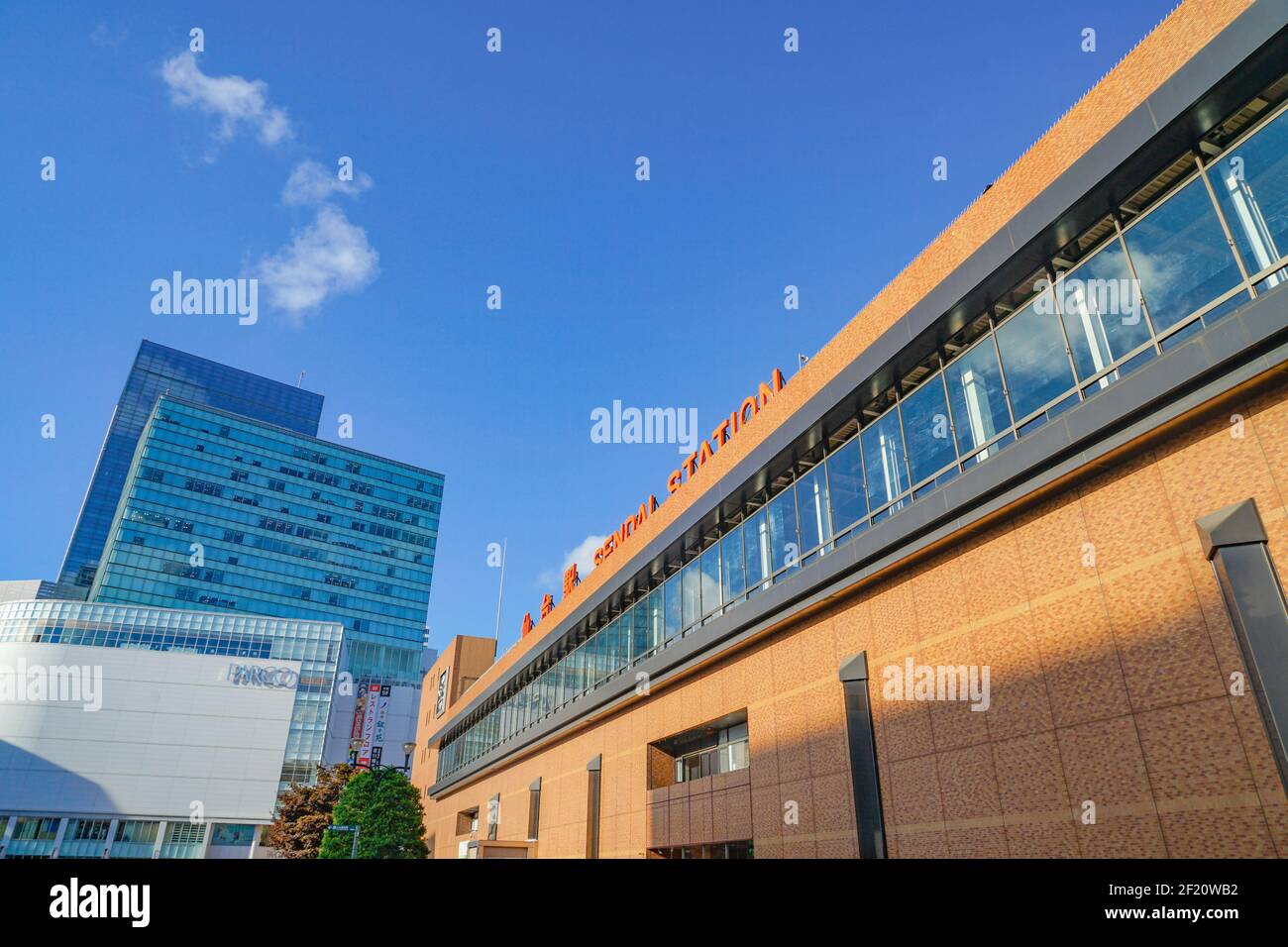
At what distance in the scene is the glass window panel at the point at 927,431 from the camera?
15453 mm

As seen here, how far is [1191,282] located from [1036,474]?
3.51m

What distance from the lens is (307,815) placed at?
58219 millimetres

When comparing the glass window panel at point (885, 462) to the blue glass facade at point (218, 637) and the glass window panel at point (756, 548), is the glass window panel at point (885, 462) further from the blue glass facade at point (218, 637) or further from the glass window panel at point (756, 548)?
the blue glass facade at point (218, 637)

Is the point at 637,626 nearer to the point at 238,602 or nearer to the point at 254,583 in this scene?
the point at 238,602

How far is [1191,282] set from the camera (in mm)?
11180

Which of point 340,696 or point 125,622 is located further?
point 340,696

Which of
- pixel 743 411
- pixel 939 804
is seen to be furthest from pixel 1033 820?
pixel 743 411

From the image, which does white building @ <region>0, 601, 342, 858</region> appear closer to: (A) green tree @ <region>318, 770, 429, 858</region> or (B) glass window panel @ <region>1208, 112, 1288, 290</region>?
(A) green tree @ <region>318, 770, 429, 858</region>

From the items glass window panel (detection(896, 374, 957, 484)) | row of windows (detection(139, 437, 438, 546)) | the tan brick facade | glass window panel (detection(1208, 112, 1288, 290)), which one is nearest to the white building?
row of windows (detection(139, 437, 438, 546))

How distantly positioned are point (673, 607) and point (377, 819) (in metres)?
33.7

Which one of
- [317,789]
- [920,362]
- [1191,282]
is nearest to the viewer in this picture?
[1191,282]

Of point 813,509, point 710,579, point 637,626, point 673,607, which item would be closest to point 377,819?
point 637,626

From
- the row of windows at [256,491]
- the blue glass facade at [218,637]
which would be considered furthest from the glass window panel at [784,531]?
the row of windows at [256,491]
